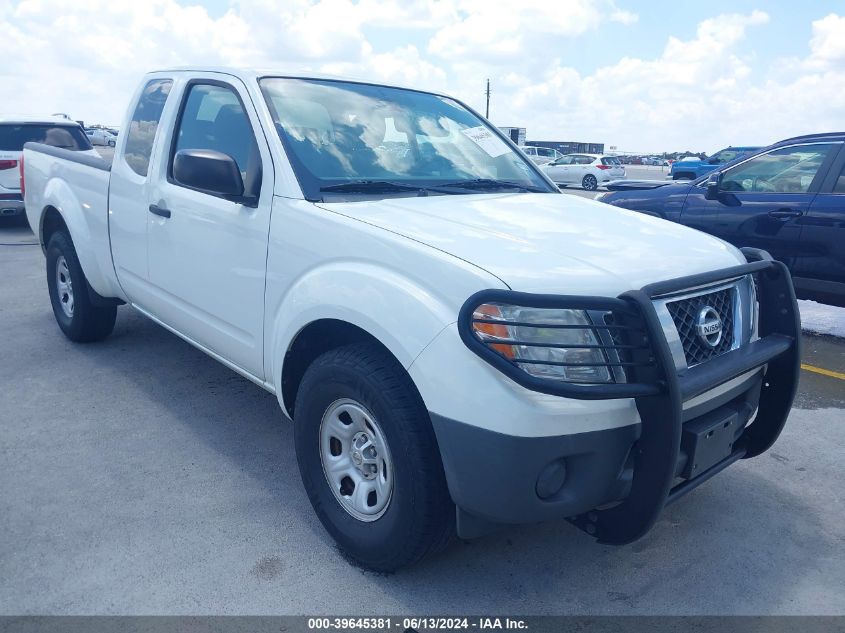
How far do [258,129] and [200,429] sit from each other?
5.72 feet

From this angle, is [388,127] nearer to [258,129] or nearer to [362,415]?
[258,129]

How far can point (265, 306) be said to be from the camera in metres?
3.10

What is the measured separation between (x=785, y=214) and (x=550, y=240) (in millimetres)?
4214

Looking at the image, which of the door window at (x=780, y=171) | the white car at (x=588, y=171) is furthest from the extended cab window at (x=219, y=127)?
the white car at (x=588, y=171)

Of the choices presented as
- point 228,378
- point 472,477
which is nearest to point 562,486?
point 472,477

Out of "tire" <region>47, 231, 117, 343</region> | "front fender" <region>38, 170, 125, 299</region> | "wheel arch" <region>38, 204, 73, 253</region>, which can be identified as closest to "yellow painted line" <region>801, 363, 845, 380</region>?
"front fender" <region>38, 170, 125, 299</region>

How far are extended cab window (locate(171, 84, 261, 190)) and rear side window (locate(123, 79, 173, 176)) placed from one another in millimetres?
286

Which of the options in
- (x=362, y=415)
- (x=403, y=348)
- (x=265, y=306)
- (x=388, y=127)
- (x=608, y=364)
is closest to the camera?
(x=608, y=364)

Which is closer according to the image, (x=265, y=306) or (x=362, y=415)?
(x=362, y=415)

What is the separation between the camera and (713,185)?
6.45 meters

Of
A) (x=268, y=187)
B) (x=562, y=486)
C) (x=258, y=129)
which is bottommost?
(x=562, y=486)

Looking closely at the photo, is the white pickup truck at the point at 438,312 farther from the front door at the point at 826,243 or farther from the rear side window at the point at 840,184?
the rear side window at the point at 840,184

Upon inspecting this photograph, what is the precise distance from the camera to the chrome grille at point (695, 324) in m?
2.47

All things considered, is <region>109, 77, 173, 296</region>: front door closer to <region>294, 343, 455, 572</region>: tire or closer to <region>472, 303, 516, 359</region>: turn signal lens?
<region>294, 343, 455, 572</region>: tire
